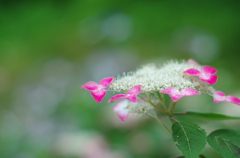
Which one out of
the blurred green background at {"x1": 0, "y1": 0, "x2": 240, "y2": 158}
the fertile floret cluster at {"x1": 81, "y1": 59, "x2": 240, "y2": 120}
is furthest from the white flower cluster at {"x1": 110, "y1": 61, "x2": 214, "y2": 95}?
the blurred green background at {"x1": 0, "y1": 0, "x2": 240, "y2": 158}

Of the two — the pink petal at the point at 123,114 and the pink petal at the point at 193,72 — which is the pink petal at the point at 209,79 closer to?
the pink petal at the point at 193,72

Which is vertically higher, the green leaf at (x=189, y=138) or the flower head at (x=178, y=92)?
the flower head at (x=178, y=92)

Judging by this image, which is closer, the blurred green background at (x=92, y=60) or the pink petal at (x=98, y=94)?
the pink petal at (x=98, y=94)

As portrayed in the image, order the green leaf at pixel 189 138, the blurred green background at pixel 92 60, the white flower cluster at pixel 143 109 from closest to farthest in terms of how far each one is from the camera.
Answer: the green leaf at pixel 189 138
the white flower cluster at pixel 143 109
the blurred green background at pixel 92 60

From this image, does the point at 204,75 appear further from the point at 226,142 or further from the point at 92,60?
the point at 92,60

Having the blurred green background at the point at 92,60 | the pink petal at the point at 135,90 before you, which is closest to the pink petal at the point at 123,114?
the pink petal at the point at 135,90

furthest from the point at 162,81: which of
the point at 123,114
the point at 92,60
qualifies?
the point at 92,60

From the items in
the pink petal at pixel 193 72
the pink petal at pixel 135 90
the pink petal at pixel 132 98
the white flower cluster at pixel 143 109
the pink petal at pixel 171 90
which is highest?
the pink petal at pixel 193 72

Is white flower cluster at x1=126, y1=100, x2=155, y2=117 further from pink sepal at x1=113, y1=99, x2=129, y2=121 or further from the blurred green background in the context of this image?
the blurred green background
